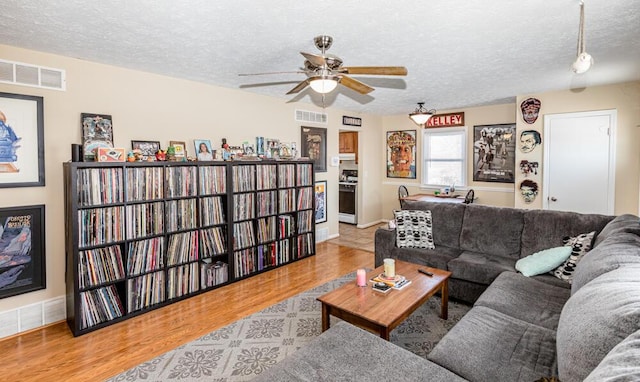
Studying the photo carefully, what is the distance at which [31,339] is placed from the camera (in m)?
2.71

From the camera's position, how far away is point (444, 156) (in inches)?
258

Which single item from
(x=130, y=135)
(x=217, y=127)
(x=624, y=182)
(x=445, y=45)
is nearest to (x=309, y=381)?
(x=445, y=45)

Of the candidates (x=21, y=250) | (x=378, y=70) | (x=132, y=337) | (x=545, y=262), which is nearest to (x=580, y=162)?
(x=545, y=262)

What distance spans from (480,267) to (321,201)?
10.1ft

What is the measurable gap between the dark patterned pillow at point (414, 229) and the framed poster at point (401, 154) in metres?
3.17

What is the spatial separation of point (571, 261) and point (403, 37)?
235cm

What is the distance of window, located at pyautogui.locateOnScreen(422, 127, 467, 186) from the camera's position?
632 centimetres

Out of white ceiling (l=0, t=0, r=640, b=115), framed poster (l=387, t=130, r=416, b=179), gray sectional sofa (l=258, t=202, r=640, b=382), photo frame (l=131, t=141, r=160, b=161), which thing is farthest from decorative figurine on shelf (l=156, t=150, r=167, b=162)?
framed poster (l=387, t=130, r=416, b=179)

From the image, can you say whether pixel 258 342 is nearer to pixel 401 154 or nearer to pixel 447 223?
pixel 447 223

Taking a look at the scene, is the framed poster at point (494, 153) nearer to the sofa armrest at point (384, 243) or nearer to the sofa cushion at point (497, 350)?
the sofa armrest at point (384, 243)

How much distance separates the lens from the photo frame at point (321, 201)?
18.6ft

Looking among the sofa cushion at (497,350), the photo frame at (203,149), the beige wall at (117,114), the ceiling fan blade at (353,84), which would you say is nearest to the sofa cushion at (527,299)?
the sofa cushion at (497,350)

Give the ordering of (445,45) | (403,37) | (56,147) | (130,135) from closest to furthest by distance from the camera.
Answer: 1. (403,37)
2. (445,45)
3. (56,147)
4. (130,135)

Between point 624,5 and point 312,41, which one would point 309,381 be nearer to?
point 312,41
